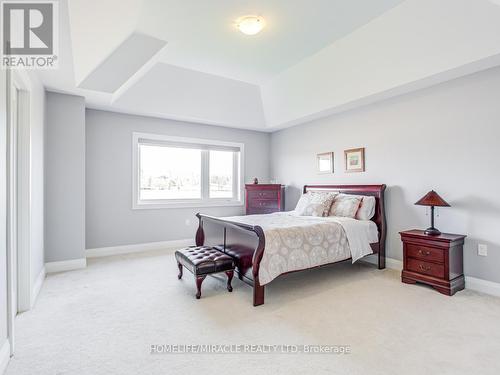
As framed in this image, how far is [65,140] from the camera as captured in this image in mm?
3980

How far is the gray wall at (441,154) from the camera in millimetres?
3166

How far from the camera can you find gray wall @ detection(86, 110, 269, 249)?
474 cm

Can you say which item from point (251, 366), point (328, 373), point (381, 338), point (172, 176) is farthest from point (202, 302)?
point (172, 176)

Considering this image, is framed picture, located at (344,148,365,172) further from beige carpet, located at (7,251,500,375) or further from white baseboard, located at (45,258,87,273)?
white baseboard, located at (45,258,87,273)

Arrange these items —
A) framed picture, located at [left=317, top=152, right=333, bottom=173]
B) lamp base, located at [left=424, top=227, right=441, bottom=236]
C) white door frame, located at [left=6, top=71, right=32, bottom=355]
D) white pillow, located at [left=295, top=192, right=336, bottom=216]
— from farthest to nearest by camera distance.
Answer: framed picture, located at [left=317, top=152, right=333, bottom=173]
white pillow, located at [left=295, top=192, right=336, bottom=216]
lamp base, located at [left=424, top=227, right=441, bottom=236]
white door frame, located at [left=6, top=71, right=32, bottom=355]

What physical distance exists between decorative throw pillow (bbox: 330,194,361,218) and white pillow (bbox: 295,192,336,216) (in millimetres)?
83

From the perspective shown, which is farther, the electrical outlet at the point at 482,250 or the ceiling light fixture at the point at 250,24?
the electrical outlet at the point at 482,250

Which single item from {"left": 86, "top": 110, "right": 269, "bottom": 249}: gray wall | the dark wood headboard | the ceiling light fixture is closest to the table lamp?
the dark wood headboard

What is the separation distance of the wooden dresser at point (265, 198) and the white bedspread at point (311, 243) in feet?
6.01

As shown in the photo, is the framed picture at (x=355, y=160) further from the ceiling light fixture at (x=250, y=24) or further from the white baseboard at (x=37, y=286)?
the white baseboard at (x=37, y=286)

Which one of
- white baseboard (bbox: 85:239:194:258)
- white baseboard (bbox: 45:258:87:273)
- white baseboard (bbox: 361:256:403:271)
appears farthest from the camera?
white baseboard (bbox: 85:239:194:258)

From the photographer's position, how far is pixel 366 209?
4.10 metres

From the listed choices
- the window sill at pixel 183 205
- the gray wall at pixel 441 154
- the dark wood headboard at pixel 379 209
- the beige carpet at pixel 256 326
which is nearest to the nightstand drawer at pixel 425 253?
the beige carpet at pixel 256 326

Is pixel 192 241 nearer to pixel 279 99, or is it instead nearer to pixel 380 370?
pixel 279 99
